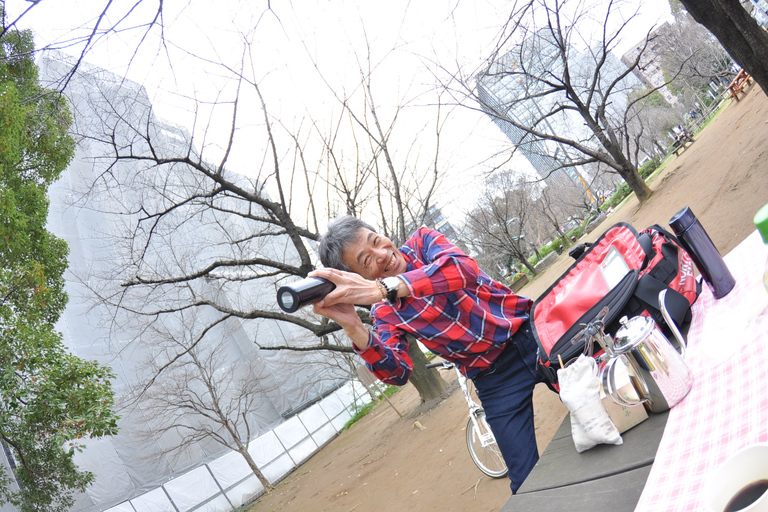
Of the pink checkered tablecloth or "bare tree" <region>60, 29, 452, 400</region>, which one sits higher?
"bare tree" <region>60, 29, 452, 400</region>

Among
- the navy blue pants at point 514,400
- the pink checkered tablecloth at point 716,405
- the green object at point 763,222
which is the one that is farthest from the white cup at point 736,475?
the navy blue pants at point 514,400

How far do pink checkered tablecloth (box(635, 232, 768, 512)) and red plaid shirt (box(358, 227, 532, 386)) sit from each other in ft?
2.32

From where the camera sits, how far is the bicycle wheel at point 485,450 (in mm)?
4742

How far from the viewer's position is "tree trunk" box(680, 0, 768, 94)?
149 inches

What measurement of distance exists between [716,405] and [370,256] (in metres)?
1.31

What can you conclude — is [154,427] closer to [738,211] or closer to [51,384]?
[51,384]

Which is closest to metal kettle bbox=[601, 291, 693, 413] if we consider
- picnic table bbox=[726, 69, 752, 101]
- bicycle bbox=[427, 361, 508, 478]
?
bicycle bbox=[427, 361, 508, 478]

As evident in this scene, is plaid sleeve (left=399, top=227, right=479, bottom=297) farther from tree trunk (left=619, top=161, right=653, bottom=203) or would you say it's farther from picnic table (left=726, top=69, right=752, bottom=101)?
picnic table (left=726, top=69, right=752, bottom=101)

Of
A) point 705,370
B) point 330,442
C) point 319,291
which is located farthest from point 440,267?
point 330,442

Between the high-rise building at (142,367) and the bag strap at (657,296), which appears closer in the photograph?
the bag strap at (657,296)

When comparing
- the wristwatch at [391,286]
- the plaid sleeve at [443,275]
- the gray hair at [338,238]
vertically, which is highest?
the gray hair at [338,238]

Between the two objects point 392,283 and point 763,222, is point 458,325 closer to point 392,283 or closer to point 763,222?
point 392,283

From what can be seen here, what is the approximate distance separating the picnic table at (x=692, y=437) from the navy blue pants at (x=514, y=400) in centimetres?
46

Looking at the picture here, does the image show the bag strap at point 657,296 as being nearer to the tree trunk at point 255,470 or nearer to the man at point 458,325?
the man at point 458,325
